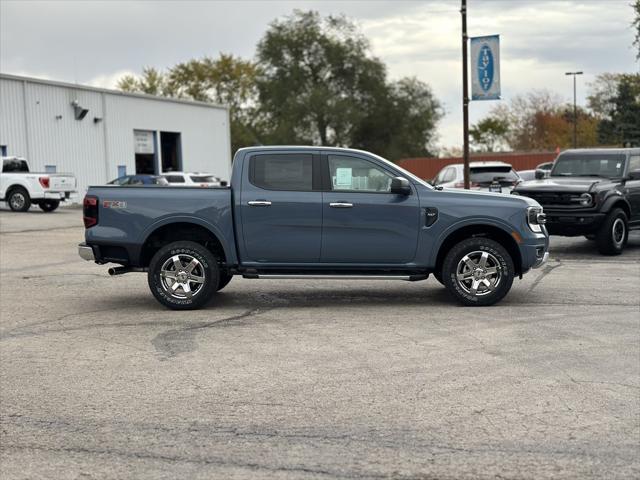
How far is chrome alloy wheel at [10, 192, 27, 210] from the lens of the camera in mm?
30250

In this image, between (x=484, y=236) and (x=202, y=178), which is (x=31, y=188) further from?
(x=484, y=236)

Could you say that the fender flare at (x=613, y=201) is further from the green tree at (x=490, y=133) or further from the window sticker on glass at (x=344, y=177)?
the green tree at (x=490, y=133)

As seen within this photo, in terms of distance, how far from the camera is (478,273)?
983cm

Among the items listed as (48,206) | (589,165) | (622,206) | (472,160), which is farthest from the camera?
(472,160)

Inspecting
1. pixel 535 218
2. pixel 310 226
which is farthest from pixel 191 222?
pixel 535 218

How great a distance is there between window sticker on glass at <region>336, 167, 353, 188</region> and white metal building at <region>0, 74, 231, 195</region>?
30.0 m

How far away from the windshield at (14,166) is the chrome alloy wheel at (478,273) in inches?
979

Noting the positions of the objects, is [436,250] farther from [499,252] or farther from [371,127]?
[371,127]

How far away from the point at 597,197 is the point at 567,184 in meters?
0.65

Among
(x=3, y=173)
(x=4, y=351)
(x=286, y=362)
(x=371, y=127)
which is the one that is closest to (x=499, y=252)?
(x=286, y=362)

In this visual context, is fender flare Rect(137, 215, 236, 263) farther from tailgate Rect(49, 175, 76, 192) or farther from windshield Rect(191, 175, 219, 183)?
windshield Rect(191, 175, 219, 183)

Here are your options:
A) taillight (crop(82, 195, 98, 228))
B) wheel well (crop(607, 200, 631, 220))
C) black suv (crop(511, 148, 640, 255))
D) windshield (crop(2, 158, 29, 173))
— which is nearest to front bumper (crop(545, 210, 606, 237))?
black suv (crop(511, 148, 640, 255))

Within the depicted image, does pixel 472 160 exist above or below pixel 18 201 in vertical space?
above

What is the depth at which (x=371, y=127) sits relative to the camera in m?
70.4
